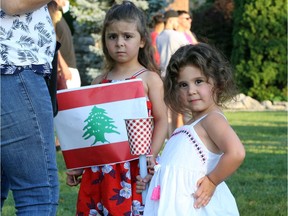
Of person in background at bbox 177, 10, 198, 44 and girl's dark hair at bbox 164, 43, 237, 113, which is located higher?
girl's dark hair at bbox 164, 43, 237, 113

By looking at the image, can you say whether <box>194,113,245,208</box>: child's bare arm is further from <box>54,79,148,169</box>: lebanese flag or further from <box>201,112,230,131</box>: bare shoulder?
<box>54,79,148,169</box>: lebanese flag

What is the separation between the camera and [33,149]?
319 centimetres

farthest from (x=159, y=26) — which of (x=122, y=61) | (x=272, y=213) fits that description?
(x=122, y=61)

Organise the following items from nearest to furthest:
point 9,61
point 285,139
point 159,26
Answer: point 9,61
point 285,139
point 159,26

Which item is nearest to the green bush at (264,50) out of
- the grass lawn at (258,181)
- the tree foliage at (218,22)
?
the tree foliage at (218,22)

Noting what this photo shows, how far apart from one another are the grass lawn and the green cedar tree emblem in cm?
184

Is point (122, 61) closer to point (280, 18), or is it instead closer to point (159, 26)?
point (159, 26)

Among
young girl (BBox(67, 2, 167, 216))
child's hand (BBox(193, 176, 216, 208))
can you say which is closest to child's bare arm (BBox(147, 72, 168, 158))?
young girl (BBox(67, 2, 167, 216))

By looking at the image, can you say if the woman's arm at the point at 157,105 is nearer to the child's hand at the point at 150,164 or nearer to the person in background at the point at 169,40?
the child's hand at the point at 150,164

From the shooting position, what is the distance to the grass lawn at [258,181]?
568cm

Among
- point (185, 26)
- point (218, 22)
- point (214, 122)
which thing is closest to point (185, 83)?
point (214, 122)

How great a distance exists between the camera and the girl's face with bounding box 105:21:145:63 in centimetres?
419

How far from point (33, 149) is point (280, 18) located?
18827 mm

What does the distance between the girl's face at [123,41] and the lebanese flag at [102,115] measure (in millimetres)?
361
